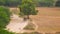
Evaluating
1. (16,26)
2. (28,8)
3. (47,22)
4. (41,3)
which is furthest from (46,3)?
(16,26)

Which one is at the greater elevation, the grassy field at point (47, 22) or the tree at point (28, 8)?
the tree at point (28, 8)

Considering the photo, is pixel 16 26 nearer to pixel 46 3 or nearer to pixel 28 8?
pixel 28 8

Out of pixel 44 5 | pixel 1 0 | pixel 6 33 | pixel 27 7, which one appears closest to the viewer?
pixel 6 33

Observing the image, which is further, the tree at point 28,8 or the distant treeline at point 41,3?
the distant treeline at point 41,3

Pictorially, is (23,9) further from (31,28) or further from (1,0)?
(1,0)

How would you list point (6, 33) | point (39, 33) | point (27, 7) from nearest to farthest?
point (6, 33)
point (39, 33)
point (27, 7)

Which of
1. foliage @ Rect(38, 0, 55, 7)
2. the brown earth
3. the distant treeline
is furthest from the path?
foliage @ Rect(38, 0, 55, 7)

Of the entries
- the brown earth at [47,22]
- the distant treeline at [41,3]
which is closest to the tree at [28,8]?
the brown earth at [47,22]

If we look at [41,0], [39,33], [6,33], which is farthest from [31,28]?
[41,0]

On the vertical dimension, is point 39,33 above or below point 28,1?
below

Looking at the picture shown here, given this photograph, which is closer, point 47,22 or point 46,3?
point 47,22

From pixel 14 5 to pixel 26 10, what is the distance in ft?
48.1

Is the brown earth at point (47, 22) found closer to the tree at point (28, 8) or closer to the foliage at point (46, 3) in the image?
the tree at point (28, 8)

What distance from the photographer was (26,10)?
61.5ft
